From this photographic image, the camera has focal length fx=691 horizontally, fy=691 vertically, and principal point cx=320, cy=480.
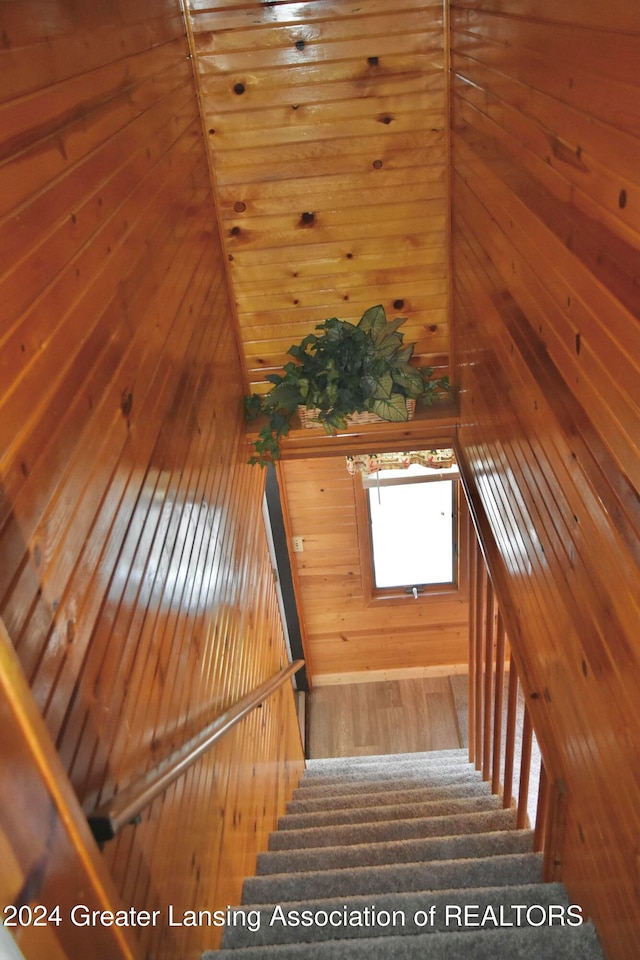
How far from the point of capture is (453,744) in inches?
205

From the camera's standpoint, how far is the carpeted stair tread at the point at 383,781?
346 cm

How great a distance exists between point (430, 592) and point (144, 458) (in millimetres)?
3996

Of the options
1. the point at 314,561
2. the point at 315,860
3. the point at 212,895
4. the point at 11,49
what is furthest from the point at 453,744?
the point at 11,49

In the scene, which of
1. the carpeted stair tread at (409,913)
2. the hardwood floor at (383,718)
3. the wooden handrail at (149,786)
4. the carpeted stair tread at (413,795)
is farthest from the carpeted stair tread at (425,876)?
the hardwood floor at (383,718)

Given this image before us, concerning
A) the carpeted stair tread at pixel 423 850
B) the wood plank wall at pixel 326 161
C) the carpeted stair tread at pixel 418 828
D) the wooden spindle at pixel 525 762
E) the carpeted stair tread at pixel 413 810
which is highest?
the wood plank wall at pixel 326 161

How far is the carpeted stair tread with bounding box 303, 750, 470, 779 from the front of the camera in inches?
159

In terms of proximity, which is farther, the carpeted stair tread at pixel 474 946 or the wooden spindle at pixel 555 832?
the wooden spindle at pixel 555 832

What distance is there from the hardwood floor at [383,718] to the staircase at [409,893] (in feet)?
7.06

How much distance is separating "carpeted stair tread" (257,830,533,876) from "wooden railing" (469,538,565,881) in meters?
0.11

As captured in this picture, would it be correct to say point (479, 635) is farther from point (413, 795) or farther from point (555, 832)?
point (555, 832)

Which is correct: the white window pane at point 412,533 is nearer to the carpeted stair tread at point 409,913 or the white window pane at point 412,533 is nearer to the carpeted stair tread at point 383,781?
the carpeted stair tread at point 383,781

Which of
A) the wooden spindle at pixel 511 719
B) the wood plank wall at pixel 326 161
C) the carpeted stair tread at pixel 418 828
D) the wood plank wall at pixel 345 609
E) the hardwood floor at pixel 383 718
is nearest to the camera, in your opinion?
the wooden spindle at pixel 511 719

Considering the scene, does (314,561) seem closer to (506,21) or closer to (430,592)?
(430,592)

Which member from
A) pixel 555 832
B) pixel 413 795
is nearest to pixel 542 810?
pixel 555 832
